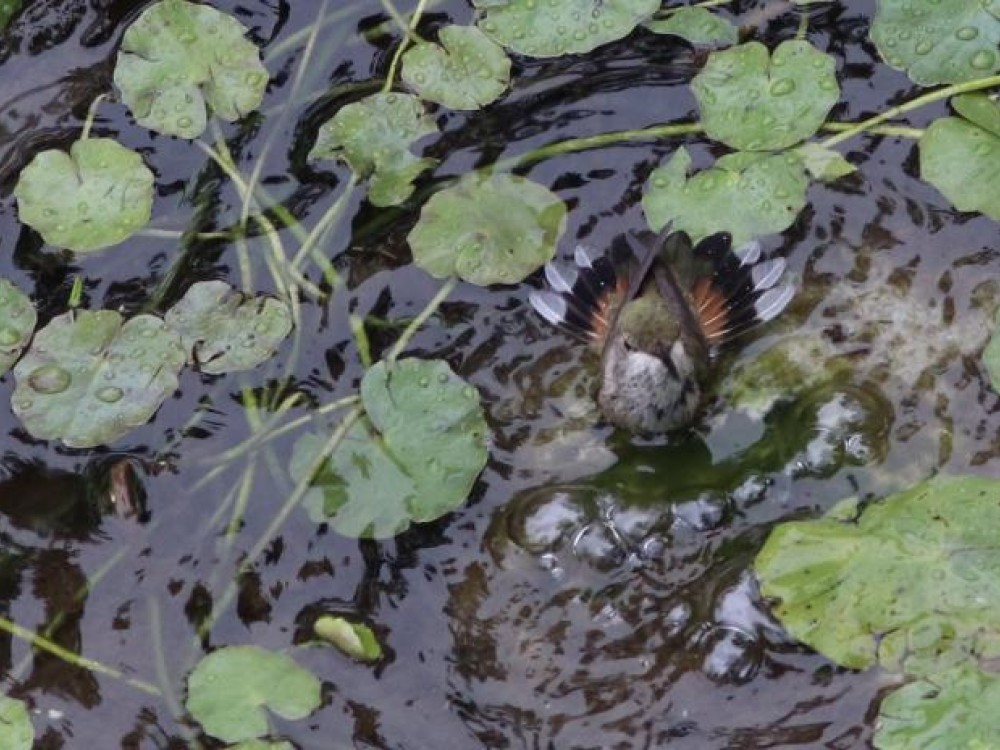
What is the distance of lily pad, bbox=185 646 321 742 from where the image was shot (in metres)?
3.74

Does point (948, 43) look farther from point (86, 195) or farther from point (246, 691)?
point (246, 691)

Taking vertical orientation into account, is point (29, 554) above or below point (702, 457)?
above

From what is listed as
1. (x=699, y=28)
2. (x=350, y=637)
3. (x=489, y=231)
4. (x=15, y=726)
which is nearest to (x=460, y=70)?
(x=489, y=231)

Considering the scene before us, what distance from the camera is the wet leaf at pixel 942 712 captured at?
139 inches

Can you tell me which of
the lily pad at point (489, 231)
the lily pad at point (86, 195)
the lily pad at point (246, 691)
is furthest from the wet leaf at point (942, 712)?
the lily pad at point (86, 195)

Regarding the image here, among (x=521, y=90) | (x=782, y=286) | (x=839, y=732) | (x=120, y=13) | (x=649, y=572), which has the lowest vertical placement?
(x=839, y=732)

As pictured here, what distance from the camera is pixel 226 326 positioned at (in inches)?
167

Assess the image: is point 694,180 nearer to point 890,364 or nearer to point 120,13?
point 890,364

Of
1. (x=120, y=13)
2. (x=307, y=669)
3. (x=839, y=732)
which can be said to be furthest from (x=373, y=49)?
(x=839, y=732)

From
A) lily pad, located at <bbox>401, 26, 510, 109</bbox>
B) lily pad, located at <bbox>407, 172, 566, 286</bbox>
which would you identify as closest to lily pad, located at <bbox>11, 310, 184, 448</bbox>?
lily pad, located at <bbox>407, 172, 566, 286</bbox>

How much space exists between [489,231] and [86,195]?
1.19 meters

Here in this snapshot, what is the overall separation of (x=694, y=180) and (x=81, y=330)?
176 cm

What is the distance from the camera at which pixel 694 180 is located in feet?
14.0

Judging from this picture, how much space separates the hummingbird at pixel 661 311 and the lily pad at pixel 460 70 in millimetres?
596
